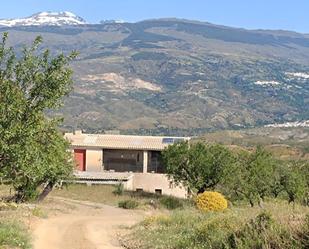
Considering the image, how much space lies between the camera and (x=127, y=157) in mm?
73750

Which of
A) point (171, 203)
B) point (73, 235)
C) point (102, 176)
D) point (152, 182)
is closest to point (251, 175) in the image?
point (171, 203)

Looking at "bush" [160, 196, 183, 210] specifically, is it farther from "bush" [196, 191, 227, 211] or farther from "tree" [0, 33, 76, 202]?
"tree" [0, 33, 76, 202]

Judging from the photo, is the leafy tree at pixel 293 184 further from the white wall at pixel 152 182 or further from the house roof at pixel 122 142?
the house roof at pixel 122 142

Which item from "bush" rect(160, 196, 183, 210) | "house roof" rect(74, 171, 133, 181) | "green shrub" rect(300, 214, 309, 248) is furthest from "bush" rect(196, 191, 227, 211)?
"house roof" rect(74, 171, 133, 181)

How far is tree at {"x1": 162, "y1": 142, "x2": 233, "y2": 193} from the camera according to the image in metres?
50.7

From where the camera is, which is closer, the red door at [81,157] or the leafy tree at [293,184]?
the leafy tree at [293,184]

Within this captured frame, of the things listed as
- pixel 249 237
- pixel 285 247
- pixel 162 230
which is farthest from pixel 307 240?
pixel 162 230

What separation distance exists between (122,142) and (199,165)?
24731 millimetres

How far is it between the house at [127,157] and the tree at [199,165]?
13.9 meters

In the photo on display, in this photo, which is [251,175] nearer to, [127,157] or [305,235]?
[127,157]

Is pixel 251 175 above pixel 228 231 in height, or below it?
below

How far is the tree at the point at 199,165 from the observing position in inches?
1994

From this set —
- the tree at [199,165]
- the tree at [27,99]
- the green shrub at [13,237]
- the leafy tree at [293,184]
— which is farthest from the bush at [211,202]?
the leafy tree at [293,184]

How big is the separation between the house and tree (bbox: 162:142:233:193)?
13913mm
